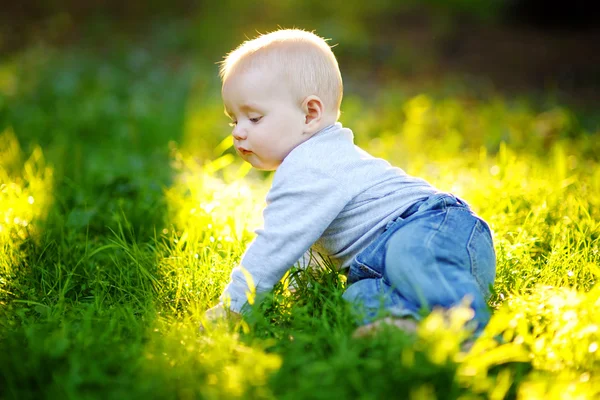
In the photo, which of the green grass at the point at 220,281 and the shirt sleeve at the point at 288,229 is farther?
the shirt sleeve at the point at 288,229

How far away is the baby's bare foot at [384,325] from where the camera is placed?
5.33 feet

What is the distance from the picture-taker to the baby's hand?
5.91 ft

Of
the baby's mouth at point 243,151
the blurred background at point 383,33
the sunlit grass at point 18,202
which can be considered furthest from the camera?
the blurred background at point 383,33

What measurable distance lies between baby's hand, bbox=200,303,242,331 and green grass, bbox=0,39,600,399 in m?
0.06

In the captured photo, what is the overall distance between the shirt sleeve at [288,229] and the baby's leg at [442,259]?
233mm

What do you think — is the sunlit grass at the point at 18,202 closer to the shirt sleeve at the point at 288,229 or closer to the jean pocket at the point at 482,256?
the shirt sleeve at the point at 288,229

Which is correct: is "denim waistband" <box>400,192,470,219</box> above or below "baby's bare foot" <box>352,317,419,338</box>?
above

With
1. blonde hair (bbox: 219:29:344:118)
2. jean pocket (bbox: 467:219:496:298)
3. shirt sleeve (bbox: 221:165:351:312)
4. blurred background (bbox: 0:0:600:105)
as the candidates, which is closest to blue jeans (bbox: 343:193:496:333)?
jean pocket (bbox: 467:219:496:298)

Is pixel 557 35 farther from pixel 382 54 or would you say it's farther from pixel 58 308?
pixel 58 308

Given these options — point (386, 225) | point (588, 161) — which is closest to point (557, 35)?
point (588, 161)

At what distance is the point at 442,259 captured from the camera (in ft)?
5.86

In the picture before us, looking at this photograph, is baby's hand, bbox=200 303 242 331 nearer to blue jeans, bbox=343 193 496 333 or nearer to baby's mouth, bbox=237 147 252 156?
blue jeans, bbox=343 193 496 333

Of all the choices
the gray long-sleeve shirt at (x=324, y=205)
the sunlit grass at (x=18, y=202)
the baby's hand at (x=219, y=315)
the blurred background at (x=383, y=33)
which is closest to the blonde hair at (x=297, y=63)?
the gray long-sleeve shirt at (x=324, y=205)

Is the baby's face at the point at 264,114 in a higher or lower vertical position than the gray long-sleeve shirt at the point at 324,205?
higher
